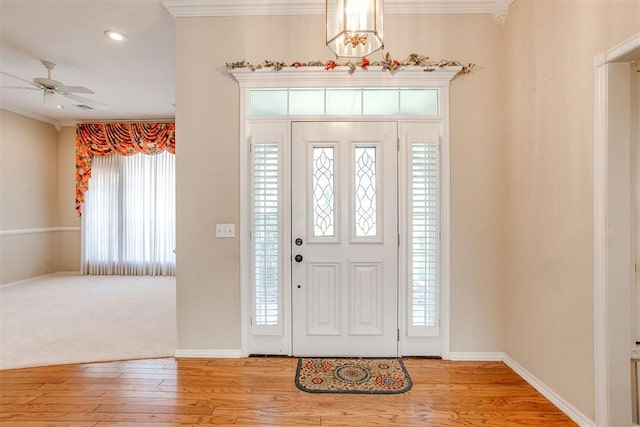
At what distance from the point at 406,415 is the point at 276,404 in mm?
868

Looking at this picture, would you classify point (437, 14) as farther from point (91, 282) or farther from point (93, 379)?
point (91, 282)

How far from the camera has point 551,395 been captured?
221cm

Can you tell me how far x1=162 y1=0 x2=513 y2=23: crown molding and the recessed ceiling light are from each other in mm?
831

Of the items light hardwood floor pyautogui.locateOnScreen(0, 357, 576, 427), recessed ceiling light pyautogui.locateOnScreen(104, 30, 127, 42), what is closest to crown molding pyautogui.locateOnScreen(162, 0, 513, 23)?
recessed ceiling light pyautogui.locateOnScreen(104, 30, 127, 42)

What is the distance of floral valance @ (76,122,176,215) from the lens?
19.6ft

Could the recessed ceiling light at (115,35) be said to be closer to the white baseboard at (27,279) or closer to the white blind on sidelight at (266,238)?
the white blind on sidelight at (266,238)

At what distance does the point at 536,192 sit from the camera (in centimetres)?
238

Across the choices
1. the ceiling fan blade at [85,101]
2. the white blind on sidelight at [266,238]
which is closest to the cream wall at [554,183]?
the white blind on sidelight at [266,238]

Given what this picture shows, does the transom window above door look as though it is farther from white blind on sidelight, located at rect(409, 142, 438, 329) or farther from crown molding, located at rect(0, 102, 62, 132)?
crown molding, located at rect(0, 102, 62, 132)

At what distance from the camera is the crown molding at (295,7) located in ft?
9.09

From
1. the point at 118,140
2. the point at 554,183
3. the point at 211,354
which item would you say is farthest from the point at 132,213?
the point at 554,183

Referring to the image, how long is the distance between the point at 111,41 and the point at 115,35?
0.18 meters

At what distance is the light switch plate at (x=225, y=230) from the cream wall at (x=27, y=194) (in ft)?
16.5

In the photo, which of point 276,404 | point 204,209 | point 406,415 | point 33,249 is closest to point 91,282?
point 33,249
